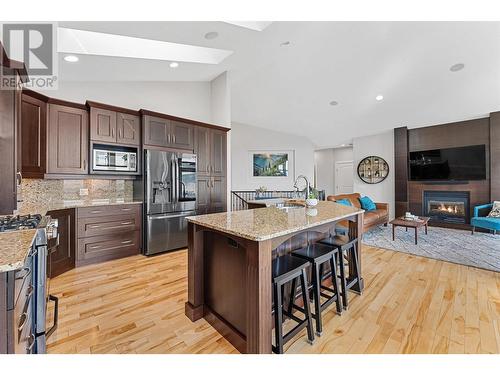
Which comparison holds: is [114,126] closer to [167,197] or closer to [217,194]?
[167,197]

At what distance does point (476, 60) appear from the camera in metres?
4.10

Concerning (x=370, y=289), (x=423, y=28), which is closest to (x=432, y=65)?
(x=423, y=28)

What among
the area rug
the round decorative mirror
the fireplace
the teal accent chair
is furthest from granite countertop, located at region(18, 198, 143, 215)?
the fireplace

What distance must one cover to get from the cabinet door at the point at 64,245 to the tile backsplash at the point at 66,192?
0.49 ft

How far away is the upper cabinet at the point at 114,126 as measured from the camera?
3273 mm

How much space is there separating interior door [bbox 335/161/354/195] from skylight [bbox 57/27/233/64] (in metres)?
7.41

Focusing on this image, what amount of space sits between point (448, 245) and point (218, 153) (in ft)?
14.8

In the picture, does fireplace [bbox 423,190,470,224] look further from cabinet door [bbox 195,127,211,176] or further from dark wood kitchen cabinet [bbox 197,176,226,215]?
cabinet door [bbox 195,127,211,176]

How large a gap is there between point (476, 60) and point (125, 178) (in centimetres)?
643

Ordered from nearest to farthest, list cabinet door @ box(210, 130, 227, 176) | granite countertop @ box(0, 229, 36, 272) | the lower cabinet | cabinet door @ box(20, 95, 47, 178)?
1. granite countertop @ box(0, 229, 36, 272)
2. cabinet door @ box(20, 95, 47, 178)
3. the lower cabinet
4. cabinet door @ box(210, 130, 227, 176)

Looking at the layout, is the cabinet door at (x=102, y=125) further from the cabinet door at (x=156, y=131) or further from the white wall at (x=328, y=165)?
the white wall at (x=328, y=165)

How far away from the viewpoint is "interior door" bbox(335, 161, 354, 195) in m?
9.43

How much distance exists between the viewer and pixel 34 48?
2658mm

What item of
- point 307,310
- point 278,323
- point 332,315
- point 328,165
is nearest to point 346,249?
point 332,315
